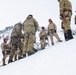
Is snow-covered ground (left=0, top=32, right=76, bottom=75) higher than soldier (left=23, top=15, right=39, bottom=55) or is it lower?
lower

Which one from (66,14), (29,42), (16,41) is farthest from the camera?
(16,41)

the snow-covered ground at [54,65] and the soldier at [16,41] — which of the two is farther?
the soldier at [16,41]

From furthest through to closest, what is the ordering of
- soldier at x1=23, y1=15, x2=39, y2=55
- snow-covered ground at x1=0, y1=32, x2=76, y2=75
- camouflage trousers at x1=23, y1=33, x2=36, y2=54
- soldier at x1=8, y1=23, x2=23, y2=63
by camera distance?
soldier at x1=8, y1=23, x2=23, y2=63 → soldier at x1=23, y1=15, x2=39, y2=55 → camouflage trousers at x1=23, y1=33, x2=36, y2=54 → snow-covered ground at x1=0, y1=32, x2=76, y2=75

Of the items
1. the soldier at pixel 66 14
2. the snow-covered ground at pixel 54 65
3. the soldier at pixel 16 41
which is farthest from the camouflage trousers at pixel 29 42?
the snow-covered ground at pixel 54 65

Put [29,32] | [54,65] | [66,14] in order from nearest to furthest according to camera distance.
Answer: [54,65], [66,14], [29,32]

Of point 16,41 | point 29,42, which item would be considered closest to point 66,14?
point 29,42

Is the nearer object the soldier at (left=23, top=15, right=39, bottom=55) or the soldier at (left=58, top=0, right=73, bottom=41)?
the soldier at (left=58, top=0, right=73, bottom=41)

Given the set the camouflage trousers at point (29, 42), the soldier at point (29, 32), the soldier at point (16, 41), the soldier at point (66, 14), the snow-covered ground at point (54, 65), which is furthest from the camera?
the soldier at point (16, 41)

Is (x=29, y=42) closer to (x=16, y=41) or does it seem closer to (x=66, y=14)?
(x=16, y=41)

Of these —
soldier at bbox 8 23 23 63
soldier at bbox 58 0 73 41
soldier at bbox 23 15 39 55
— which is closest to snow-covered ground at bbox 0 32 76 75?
soldier at bbox 58 0 73 41

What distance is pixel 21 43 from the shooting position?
46.1 feet

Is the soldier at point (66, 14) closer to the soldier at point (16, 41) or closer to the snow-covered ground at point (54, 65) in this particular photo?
the soldier at point (16, 41)

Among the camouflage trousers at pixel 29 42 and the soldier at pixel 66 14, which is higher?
the soldier at pixel 66 14

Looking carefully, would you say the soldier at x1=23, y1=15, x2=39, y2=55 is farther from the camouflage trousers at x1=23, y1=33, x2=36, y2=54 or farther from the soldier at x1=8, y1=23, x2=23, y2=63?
the soldier at x1=8, y1=23, x2=23, y2=63
